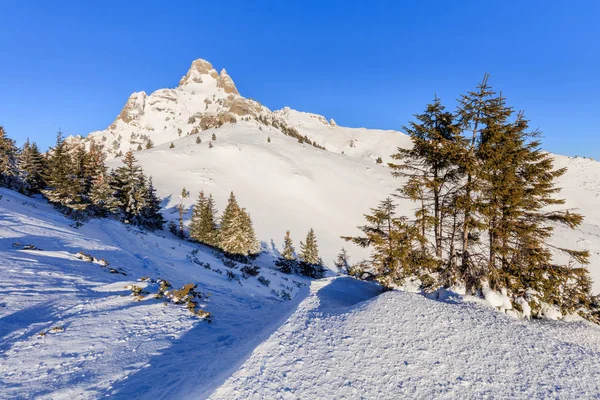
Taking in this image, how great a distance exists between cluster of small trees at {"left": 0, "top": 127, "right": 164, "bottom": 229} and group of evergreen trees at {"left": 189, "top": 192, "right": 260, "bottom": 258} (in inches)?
198

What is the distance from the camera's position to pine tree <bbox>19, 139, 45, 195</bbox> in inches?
1423

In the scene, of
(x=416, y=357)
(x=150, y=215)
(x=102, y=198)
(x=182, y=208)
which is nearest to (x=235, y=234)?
(x=150, y=215)

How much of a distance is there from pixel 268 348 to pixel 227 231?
29.4 meters

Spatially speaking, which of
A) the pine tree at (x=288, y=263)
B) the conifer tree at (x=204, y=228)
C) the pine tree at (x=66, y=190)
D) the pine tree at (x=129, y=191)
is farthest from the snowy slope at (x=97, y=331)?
the conifer tree at (x=204, y=228)

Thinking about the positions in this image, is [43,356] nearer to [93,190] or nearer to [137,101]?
[93,190]

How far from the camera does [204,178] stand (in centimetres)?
5831

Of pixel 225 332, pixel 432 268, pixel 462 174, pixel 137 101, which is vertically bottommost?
pixel 225 332

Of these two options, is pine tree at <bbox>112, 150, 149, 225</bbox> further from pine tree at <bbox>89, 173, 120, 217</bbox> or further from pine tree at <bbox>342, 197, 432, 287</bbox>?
pine tree at <bbox>342, 197, 432, 287</bbox>

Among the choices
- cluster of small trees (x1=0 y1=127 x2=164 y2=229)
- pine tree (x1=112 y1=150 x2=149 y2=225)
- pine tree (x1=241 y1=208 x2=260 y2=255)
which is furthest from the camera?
pine tree (x1=241 y1=208 x2=260 y2=255)

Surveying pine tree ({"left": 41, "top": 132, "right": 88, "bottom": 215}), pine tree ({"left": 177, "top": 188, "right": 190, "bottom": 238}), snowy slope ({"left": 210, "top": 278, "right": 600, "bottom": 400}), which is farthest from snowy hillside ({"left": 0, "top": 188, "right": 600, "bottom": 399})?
pine tree ({"left": 177, "top": 188, "right": 190, "bottom": 238})

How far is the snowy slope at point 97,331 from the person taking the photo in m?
5.39

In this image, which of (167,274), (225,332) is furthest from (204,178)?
(225,332)

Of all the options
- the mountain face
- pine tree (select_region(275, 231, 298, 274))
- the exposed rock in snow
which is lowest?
pine tree (select_region(275, 231, 298, 274))

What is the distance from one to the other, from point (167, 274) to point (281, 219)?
117ft
